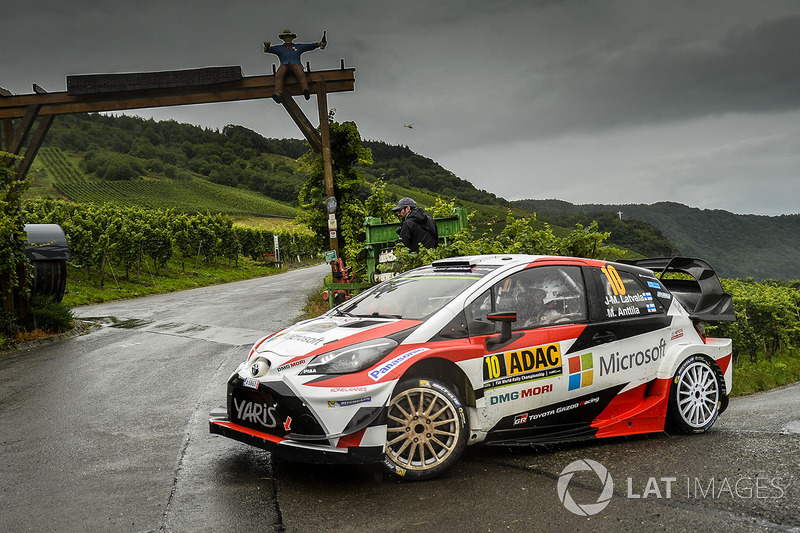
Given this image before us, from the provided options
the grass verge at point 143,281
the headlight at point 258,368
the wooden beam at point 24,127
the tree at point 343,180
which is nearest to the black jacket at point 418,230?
the tree at point 343,180

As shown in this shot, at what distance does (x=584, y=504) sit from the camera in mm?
4266

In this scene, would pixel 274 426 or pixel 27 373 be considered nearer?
pixel 274 426

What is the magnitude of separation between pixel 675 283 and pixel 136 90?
12.4 metres

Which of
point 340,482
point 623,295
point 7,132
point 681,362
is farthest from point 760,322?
point 7,132

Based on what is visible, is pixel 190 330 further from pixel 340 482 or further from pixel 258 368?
pixel 340 482

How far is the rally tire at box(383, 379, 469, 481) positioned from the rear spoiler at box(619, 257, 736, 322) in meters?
3.04

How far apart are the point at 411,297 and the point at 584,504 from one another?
2.23 m

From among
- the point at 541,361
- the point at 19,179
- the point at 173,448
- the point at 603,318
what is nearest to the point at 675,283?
the point at 603,318

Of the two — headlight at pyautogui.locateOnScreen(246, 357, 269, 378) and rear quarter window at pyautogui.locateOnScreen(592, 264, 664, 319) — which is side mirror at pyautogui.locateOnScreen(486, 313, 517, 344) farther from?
headlight at pyautogui.locateOnScreen(246, 357, 269, 378)

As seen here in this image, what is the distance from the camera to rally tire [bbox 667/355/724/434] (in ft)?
20.1

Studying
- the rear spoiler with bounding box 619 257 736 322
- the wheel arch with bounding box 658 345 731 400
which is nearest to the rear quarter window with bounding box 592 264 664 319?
the wheel arch with bounding box 658 345 731 400

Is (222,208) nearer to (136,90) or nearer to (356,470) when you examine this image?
(136,90)

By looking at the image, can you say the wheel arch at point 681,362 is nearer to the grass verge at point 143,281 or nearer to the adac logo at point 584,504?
the adac logo at point 584,504

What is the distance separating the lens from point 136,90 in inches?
584
